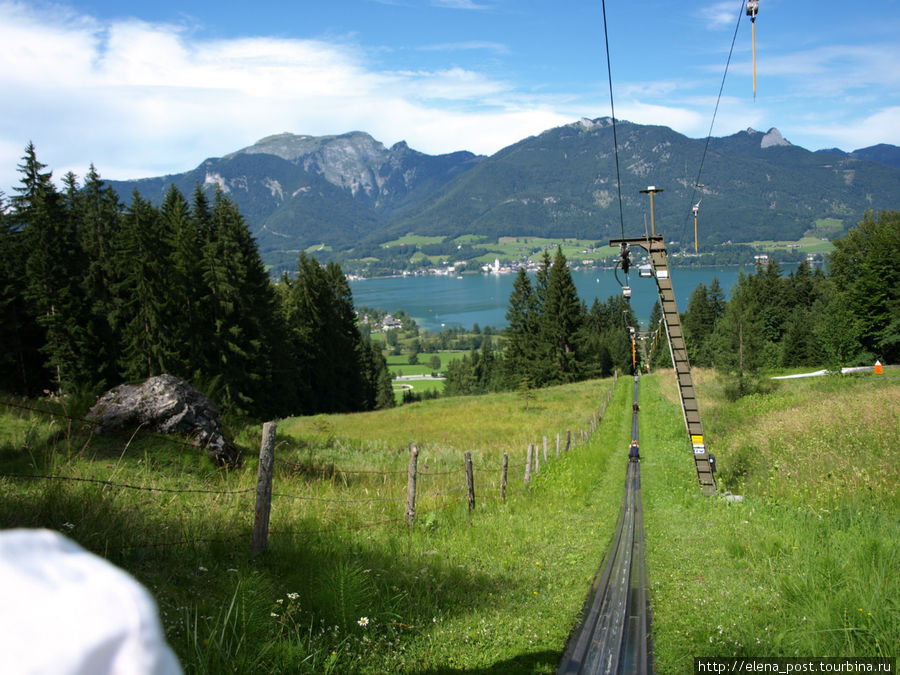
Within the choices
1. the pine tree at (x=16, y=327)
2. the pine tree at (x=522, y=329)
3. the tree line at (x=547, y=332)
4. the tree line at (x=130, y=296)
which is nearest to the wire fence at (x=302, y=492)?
the tree line at (x=130, y=296)

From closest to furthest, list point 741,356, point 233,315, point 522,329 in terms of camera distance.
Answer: point 741,356, point 233,315, point 522,329

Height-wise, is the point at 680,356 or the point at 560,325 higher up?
the point at 680,356

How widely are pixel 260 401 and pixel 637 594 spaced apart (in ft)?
102

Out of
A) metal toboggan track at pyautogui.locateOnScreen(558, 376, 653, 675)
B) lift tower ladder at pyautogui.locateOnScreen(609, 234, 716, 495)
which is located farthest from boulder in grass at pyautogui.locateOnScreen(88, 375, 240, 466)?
lift tower ladder at pyautogui.locateOnScreen(609, 234, 716, 495)

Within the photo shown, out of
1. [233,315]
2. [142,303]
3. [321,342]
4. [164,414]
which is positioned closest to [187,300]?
[142,303]

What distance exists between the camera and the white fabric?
0.64 metres

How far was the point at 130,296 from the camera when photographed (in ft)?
100

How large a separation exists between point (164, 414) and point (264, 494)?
4.98 metres

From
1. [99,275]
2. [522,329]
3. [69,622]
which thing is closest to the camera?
[69,622]

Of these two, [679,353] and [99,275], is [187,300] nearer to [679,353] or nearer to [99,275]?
[99,275]

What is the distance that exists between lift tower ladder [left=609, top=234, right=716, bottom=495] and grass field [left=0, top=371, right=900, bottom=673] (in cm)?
115

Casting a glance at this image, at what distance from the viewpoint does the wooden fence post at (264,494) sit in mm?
5668

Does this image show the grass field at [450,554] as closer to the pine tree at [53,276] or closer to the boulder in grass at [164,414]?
the boulder in grass at [164,414]

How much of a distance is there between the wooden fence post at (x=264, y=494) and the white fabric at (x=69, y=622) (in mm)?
5160
